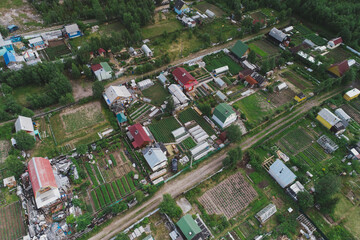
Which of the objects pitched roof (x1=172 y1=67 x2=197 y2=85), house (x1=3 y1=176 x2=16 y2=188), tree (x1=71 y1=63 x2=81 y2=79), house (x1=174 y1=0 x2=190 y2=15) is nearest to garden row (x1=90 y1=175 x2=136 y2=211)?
house (x1=3 y1=176 x2=16 y2=188)

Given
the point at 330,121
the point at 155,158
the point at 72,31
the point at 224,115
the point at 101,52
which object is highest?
the point at 72,31

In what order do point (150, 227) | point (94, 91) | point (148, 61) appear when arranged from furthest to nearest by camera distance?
point (148, 61), point (94, 91), point (150, 227)

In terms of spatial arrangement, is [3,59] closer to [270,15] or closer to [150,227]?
[150,227]

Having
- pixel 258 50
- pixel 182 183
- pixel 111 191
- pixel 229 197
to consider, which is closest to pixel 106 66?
pixel 111 191

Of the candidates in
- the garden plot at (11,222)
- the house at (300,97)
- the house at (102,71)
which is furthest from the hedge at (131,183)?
the house at (300,97)

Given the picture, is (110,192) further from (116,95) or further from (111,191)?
(116,95)

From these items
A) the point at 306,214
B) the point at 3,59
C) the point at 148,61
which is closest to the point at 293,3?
the point at 148,61
